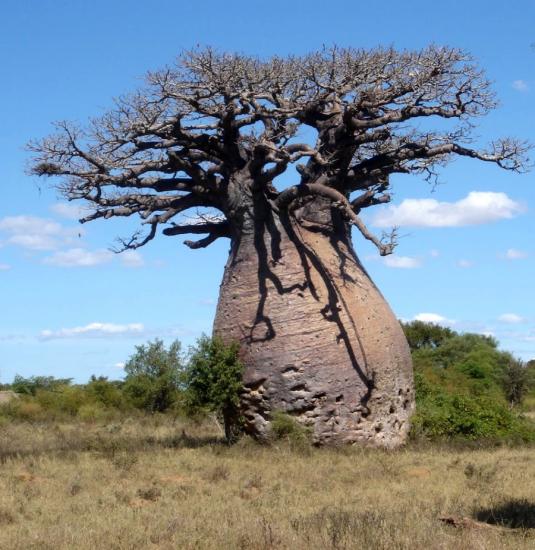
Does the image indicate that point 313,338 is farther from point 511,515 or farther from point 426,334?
point 426,334

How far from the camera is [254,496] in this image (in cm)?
807

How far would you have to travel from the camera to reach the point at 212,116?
11.7 m

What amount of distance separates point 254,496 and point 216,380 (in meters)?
3.38

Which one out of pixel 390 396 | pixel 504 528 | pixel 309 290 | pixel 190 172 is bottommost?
pixel 504 528

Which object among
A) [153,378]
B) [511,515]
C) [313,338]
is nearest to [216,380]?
[313,338]

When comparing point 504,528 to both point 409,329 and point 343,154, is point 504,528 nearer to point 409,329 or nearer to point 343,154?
point 343,154

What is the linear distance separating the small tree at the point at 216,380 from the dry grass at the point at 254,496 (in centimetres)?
48

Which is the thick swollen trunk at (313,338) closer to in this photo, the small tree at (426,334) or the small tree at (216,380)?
the small tree at (216,380)

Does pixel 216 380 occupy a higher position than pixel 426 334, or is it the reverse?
pixel 426 334

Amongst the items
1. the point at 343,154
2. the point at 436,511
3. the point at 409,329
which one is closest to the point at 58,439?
the point at 343,154

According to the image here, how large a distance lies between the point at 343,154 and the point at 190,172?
196cm

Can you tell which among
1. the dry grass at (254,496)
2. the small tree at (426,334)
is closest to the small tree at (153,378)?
the dry grass at (254,496)

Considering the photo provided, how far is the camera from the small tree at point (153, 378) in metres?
19.2

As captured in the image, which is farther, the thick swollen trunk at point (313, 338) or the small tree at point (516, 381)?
the small tree at point (516, 381)
